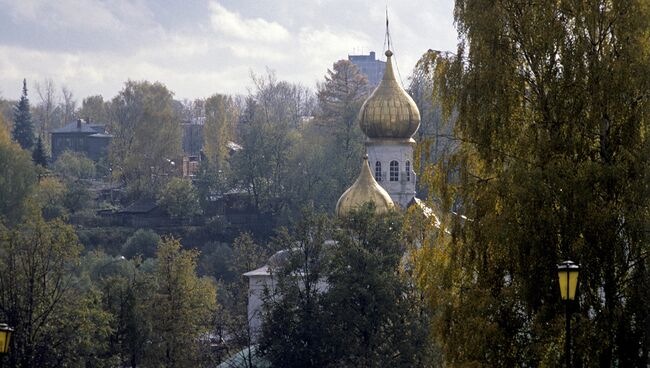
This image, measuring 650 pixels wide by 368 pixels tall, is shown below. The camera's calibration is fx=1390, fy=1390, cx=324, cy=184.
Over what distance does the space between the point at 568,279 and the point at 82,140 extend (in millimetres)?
78980

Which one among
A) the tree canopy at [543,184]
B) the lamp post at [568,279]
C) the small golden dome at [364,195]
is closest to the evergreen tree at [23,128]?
the small golden dome at [364,195]

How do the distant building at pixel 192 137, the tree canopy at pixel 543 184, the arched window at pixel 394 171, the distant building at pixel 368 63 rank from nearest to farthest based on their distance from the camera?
the tree canopy at pixel 543 184 < the arched window at pixel 394 171 < the distant building at pixel 192 137 < the distant building at pixel 368 63

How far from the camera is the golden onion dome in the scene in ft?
136

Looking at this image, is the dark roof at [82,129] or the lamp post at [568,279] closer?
the lamp post at [568,279]

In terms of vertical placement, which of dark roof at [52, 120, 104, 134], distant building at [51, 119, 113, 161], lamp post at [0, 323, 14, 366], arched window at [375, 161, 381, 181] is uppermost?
dark roof at [52, 120, 104, 134]

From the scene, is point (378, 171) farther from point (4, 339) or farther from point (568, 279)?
point (568, 279)

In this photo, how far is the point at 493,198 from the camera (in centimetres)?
1600

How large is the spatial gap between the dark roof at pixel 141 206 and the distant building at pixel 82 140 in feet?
65.3

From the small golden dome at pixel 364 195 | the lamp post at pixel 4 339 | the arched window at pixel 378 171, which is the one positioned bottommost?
the lamp post at pixel 4 339

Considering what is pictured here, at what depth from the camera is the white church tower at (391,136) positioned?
136 ft

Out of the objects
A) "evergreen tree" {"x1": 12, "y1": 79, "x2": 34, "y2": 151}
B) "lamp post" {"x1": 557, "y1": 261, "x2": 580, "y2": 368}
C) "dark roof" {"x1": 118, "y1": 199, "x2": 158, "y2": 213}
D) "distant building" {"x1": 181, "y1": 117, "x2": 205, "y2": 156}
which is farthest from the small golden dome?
"distant building" {"x1": 181, "y1": 117, "x2": 205, "y2": 156}

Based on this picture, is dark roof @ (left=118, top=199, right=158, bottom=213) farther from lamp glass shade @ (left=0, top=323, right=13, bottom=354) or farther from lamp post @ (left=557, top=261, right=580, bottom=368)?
lamp post @ (left=557, top=261, right=580, bottom=368)

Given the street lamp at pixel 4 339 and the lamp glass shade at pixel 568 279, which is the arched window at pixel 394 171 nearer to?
the street lamp at pixel 4 339

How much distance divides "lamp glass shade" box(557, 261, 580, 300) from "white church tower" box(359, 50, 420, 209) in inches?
1077
